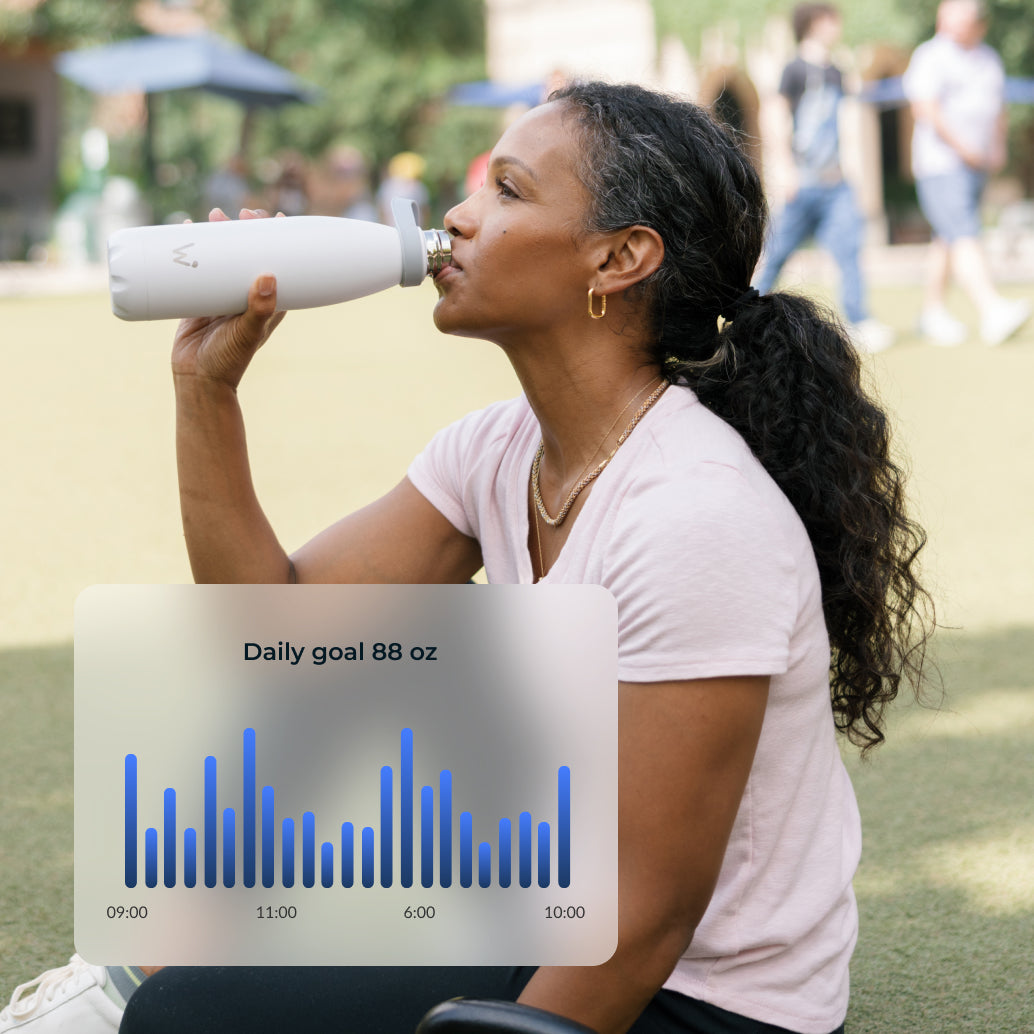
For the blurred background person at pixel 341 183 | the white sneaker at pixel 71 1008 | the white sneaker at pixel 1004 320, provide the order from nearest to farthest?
the white sneaker at pixel 71 1008 < the white sneaker at pixel 1004 320 < the blurred background person at pixel 341 183

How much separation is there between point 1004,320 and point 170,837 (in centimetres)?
952

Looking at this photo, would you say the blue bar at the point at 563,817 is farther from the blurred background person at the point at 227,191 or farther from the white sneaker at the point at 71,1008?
the blurred background person at the point at 227,191

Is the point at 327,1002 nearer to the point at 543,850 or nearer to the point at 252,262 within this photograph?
the point at 543,850

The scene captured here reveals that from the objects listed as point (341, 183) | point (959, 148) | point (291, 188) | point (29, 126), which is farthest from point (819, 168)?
point (341, 183)

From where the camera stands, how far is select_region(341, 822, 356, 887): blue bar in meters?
1.38

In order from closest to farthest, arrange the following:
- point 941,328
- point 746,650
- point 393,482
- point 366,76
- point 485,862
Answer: point 485,862, point 746,650, point 393,482, point 941,328, point 366,76

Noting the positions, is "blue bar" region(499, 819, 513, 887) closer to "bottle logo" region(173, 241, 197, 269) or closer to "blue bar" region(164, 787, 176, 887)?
"blue bar" region(164, 787, 176, 887)

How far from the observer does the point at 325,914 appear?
54.4 inches

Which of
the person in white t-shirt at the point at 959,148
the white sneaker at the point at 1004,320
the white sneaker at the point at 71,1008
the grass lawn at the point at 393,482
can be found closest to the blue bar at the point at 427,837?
the white sneaker at the point at 71,1008

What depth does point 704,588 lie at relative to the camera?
1.58 meters

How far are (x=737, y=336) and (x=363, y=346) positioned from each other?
10688 mm

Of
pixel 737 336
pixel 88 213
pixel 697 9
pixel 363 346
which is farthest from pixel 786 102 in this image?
pixel 697 9

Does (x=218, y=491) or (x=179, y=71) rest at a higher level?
(x=218, y=491)

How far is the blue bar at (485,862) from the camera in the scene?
136 cm
